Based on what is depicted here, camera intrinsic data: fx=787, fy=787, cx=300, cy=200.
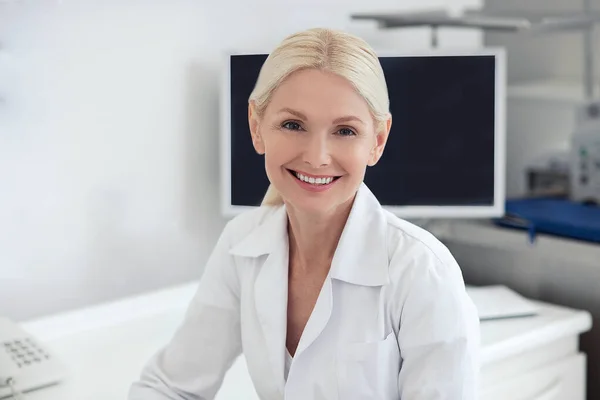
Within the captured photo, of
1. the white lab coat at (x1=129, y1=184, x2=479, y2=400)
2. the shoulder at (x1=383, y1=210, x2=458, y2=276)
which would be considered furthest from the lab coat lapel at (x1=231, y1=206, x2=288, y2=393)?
the shoulder at (x1=383, y1=210, x2=458, y2=276)

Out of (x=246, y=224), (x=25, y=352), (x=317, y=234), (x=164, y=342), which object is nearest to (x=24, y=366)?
(x=25, y=352)

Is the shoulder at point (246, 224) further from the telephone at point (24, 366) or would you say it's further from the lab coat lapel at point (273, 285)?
the telephone at point (24, 366)

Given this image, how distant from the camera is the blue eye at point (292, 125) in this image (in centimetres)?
59

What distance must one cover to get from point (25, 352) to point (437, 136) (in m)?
0.65

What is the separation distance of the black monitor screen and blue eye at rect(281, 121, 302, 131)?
392 millimetres

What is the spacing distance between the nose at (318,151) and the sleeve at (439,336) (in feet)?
0.49

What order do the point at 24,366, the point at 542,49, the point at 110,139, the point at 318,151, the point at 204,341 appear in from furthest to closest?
the point at 542,49 → the point at 110,139 → the point at 24,366 → the point at 204,341 → the point at 318,151

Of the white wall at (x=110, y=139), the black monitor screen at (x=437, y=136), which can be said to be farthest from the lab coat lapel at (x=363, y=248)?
the white wall at (x=110, y=139)

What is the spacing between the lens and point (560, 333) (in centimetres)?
125

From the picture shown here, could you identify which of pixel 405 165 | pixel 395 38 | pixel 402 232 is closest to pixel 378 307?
pixel 402 232

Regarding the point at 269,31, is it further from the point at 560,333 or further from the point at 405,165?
the point at 560,333

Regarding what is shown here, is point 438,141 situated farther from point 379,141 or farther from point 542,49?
point 542,49

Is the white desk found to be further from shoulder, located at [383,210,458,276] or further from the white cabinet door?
shoulder, located at [383,210,458,276]

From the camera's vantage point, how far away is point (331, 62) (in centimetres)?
58
